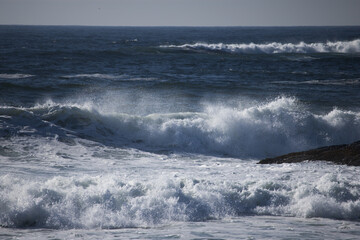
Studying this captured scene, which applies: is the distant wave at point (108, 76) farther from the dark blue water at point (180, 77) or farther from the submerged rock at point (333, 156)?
the submerged rock at point (333, 156)

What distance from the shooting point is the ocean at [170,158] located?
6.46 m

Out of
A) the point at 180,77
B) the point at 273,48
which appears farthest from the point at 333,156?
the point at 273,48

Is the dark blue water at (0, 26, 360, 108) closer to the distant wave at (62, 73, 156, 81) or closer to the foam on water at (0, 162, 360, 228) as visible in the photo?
the distant wave at (62, 73, 156, 81)

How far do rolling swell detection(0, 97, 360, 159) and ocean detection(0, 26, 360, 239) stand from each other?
0.14ft

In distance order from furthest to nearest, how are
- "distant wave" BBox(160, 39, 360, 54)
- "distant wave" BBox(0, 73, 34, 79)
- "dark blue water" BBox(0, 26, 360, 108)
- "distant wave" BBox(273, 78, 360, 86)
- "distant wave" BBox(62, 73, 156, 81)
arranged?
"distant wave" BBox(160, 39, 360, 54) → "distant wave" BBox(273, 78, 360, 86) → "distant wave" BBox(62, 73, 156, 81) → "distant wave" BBox(0, 73, 34, 79) → "dark blue water" BBox(0, 26, 360, 108)

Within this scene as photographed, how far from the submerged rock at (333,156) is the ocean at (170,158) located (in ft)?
1.15

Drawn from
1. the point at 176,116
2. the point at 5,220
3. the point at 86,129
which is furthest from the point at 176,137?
the point at 5,220

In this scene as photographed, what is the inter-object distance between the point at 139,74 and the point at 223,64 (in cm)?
985

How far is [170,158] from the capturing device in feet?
35.5

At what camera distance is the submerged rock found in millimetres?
9172

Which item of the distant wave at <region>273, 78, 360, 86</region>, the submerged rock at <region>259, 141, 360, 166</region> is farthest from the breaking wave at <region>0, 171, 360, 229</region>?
the distant wave at <region>273, 78, 360, 86</region>

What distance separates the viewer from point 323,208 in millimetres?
6961

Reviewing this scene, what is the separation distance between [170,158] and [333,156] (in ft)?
13.1

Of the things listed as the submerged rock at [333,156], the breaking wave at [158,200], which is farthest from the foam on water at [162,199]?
the submerged rock at [333,156]
